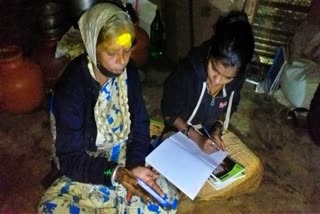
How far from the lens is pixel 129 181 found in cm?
169

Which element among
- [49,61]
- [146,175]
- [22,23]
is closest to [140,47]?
[49,61]

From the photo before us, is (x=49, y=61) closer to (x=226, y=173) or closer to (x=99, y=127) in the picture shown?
(x=99, y=127)

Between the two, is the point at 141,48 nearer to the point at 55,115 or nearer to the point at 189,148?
the point at 189,148

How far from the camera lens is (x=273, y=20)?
11.1 feet

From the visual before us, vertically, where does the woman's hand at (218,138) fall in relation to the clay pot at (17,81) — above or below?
above

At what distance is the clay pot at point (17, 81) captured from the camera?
286cm

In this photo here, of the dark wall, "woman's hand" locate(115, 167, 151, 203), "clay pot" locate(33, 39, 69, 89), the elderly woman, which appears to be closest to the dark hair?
the elderly woman

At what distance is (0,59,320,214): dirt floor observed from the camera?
2.36m

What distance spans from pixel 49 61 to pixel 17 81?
0.33 m

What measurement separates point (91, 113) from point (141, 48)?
172 cm

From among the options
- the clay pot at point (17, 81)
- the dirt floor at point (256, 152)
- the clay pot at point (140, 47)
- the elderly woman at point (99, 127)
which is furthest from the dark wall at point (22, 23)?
the elderly woman at point (99, 127)

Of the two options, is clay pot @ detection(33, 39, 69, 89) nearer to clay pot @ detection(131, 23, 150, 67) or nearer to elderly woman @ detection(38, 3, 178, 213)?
clay pot @ detection(131, 23, 150, 67)

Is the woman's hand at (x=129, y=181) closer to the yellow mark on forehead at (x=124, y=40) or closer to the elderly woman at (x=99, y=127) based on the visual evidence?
the elderly woman at (x=99, y=127)

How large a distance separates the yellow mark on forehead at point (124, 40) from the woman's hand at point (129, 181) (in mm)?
514
